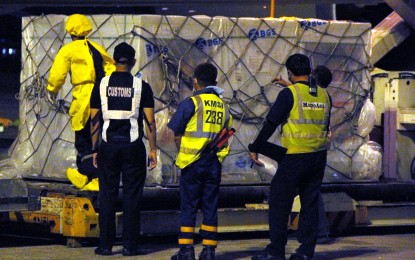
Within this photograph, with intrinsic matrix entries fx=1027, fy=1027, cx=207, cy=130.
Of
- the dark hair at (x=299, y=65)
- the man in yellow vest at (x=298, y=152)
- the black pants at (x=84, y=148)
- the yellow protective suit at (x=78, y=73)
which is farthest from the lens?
the black pants at (x=84, y=148)

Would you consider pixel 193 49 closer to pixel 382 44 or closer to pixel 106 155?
pixel 106 155

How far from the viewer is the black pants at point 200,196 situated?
898 centimetres

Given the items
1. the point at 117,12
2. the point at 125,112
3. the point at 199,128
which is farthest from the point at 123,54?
the point at 117,12

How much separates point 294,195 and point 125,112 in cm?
171

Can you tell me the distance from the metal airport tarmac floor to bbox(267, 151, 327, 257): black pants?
65 centimetres

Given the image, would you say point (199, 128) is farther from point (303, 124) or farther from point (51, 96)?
point (51, 96)

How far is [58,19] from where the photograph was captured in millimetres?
10711

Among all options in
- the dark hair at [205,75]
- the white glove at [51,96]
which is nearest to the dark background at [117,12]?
the white glove at [51,96]

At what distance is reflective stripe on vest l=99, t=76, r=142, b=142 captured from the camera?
30.6 ft

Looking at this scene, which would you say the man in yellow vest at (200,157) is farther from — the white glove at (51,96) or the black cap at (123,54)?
the white glove at (51,96)

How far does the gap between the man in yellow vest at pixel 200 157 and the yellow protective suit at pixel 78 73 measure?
1.27 meters

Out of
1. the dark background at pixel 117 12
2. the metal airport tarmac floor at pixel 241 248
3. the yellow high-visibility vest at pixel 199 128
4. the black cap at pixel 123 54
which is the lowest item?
the metal airport tarmac floor at pixel 241 248

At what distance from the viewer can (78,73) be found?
9.91 m

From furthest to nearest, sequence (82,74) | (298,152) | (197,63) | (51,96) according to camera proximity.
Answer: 1. (197,63)
2. (51,96)
3. (82,74)
4. (298,152)
